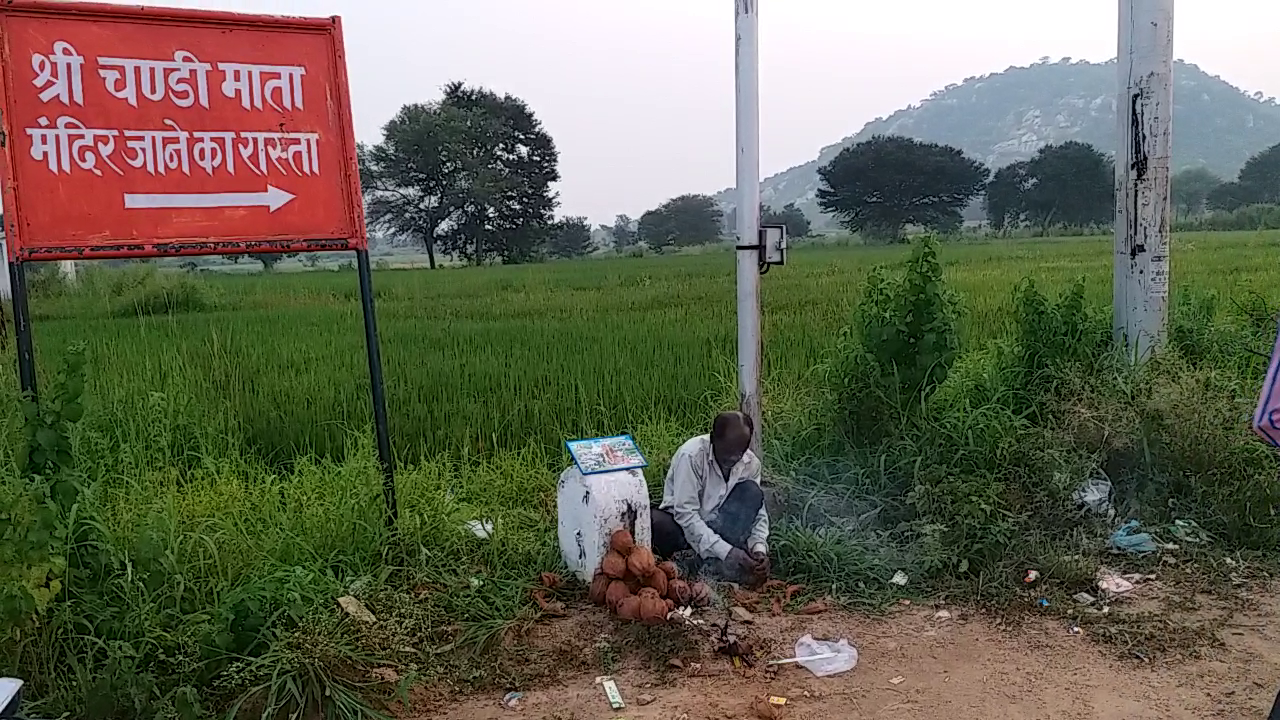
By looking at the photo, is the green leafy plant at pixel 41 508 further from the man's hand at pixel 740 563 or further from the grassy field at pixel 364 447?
the man's hand at pixel 740 563

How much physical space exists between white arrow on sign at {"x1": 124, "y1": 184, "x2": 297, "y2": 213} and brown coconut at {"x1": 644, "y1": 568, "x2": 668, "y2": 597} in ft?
6.09

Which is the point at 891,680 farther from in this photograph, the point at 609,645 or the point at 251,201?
the point at 251,201

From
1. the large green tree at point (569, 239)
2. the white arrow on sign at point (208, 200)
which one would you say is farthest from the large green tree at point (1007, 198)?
the white arrow on sign at point (208, 200)

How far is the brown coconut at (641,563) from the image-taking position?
3.19 meters

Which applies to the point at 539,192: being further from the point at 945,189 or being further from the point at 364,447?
the point at 945,189

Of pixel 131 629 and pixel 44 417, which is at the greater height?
pixel 44 417

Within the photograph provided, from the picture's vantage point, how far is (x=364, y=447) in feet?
14.3

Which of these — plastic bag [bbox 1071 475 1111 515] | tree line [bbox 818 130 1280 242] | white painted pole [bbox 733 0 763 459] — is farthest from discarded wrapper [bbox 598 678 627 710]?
tree line [bbox 818 130 1280 242]

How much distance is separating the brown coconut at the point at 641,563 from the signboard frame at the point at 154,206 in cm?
96

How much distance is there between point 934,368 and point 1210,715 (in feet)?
6.11

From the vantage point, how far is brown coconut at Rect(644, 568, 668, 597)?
3.19m

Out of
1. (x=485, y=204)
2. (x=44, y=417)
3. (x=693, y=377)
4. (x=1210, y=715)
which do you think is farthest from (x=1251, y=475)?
(x=485, y=204)

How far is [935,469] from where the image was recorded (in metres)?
4.05

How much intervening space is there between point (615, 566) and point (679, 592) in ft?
0.78
